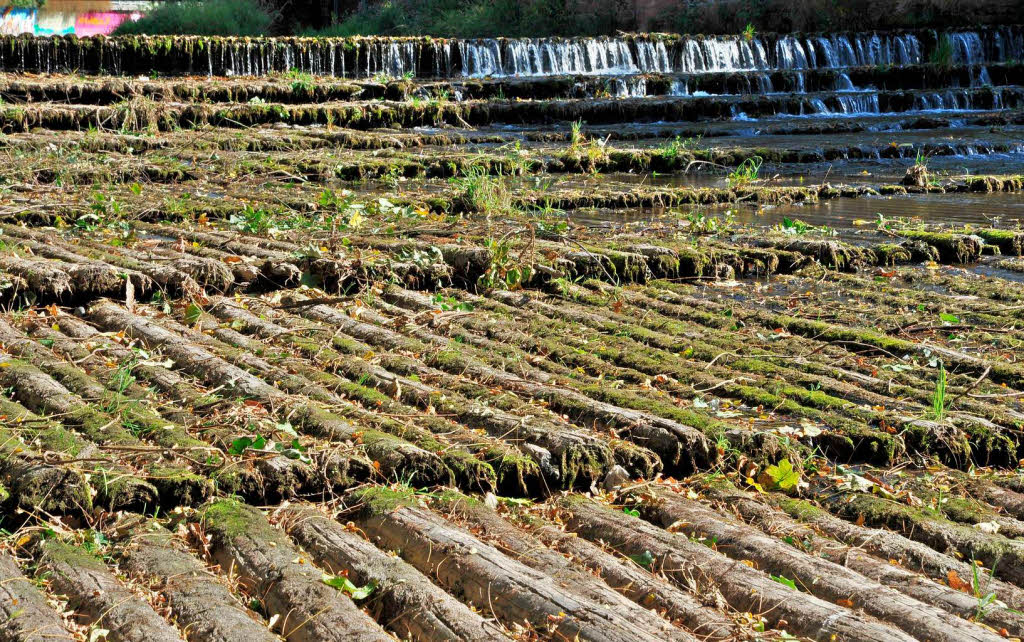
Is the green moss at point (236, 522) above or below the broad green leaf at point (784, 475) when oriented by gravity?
above

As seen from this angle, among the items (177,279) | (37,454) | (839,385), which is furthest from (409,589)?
(177,279)

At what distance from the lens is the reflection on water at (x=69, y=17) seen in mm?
39312

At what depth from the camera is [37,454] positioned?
140 inches

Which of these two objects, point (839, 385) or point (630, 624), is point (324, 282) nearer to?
point (839, 385)

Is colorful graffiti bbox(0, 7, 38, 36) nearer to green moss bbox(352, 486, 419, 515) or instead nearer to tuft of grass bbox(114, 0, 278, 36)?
tuft of grass bbox(114, 0, 278, 36)

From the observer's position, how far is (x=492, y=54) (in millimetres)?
26828

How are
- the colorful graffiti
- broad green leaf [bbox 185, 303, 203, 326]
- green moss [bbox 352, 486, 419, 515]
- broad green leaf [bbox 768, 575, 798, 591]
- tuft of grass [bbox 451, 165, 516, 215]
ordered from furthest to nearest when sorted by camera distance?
1. the colorful graffiti
2. tuft of grass [bbox 451, 165, 516, 215]
3. broad green leaf [bbox 185, 303, 203, 326]
4. green moss [bbox 352, 486, 419, 515]
5. broad green leaf [bbox 768, 575, 798, 591]

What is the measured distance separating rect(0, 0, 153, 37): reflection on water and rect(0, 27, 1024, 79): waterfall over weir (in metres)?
17.5

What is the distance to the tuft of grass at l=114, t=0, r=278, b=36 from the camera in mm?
35562

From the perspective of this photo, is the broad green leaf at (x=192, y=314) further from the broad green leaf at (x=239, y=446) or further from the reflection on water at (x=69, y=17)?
the reflection on water at (x=69, y=17)

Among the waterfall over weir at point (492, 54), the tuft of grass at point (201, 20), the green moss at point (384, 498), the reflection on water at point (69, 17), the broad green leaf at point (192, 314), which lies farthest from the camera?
the reflection on water at point (69, 17)

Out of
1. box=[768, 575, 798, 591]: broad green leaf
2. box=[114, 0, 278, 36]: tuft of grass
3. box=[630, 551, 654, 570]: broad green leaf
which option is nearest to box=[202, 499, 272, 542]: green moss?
box=[630, 551, 654, 570]: broad green leaf

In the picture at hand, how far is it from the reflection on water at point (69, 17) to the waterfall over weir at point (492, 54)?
1755 centimetres

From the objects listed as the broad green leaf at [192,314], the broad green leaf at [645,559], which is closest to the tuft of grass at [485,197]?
the broad green leaf at [192,314]
